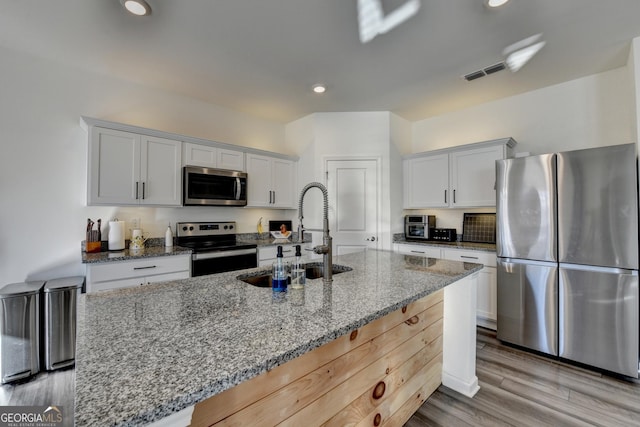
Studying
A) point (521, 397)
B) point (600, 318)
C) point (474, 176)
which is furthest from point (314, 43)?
point (600, 318)

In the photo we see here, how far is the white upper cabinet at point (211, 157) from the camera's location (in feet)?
10.1

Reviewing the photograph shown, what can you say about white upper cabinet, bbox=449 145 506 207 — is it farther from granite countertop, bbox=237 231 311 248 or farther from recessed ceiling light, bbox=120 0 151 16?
recessed ceiling light, bbox=120 0 151 16

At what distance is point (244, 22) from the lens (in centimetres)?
205

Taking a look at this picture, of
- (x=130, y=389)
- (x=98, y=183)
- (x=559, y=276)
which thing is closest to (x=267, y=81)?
(x=98, y=183)

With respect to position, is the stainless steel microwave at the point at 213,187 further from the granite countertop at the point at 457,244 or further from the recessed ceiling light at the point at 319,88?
the granite countertop at the point at 457,244

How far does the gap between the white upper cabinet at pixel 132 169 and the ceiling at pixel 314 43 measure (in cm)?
73

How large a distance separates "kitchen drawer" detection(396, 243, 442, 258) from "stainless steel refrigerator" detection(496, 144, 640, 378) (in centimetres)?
75

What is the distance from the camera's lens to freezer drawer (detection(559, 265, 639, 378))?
6.88 ft

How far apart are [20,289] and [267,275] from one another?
216 centimetres

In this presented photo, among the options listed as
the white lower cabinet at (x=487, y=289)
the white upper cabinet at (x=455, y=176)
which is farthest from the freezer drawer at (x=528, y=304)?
the white upper cabinet at (x=455, y=176)

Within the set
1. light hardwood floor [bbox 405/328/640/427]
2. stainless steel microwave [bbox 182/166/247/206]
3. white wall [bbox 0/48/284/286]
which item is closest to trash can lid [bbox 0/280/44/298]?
white wall [bbox 0/48/284/286]

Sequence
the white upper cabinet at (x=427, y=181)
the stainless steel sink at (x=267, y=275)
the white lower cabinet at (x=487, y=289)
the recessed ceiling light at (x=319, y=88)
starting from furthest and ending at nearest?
the white upper cabinet at (x=427, y=181), the recessed ceiling light at (x=319, y=88), the white lower cabinet at (x=487, y=289), the stainless steel sink at (x=267, y=275)

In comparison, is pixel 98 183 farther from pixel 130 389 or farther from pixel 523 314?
pixel 523 314

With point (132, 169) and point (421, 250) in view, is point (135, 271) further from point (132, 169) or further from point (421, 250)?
point (421, 250)
